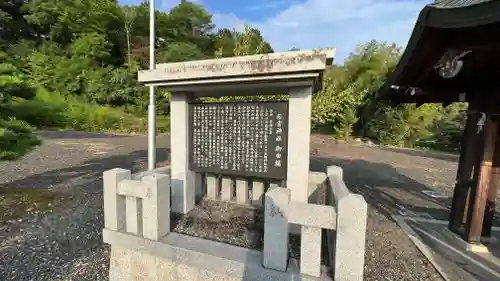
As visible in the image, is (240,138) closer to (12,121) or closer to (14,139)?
(12,121)

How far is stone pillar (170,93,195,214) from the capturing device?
3119mm

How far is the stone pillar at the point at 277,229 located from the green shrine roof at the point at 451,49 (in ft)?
5.50

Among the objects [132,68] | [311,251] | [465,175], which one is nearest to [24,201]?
[311,251]

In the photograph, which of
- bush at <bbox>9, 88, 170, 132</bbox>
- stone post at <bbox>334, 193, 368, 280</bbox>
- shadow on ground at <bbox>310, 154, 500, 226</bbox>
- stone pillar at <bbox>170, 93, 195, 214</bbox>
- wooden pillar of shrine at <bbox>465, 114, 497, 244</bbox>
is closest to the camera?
stone post at <bbox>334, 193, 368, 280</bbox>

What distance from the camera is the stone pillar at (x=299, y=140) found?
2516mm

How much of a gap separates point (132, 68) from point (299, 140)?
987 inches

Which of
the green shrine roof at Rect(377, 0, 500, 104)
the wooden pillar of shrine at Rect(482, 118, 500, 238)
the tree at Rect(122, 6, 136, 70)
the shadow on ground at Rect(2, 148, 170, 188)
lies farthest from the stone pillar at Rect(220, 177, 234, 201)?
the tree at Rect(122, 6, 136, 70)

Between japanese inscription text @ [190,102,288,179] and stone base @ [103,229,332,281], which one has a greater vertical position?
japanese inscription text @ [190,102,288,179]

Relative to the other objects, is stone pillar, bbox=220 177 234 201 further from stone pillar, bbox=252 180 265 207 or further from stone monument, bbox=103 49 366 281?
stone monument, bbox=103 49 366 281

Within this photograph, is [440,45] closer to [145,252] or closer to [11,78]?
[145,252]

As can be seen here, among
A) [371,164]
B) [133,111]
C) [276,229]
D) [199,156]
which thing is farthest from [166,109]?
[276,229]

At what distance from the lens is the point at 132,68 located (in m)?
24.0

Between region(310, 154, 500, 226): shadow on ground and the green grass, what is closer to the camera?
the green grass

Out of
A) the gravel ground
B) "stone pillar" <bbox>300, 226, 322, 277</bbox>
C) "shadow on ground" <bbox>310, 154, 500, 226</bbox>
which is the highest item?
"stone pillar" <bbox>300, 226, 322, 277</bbox>
